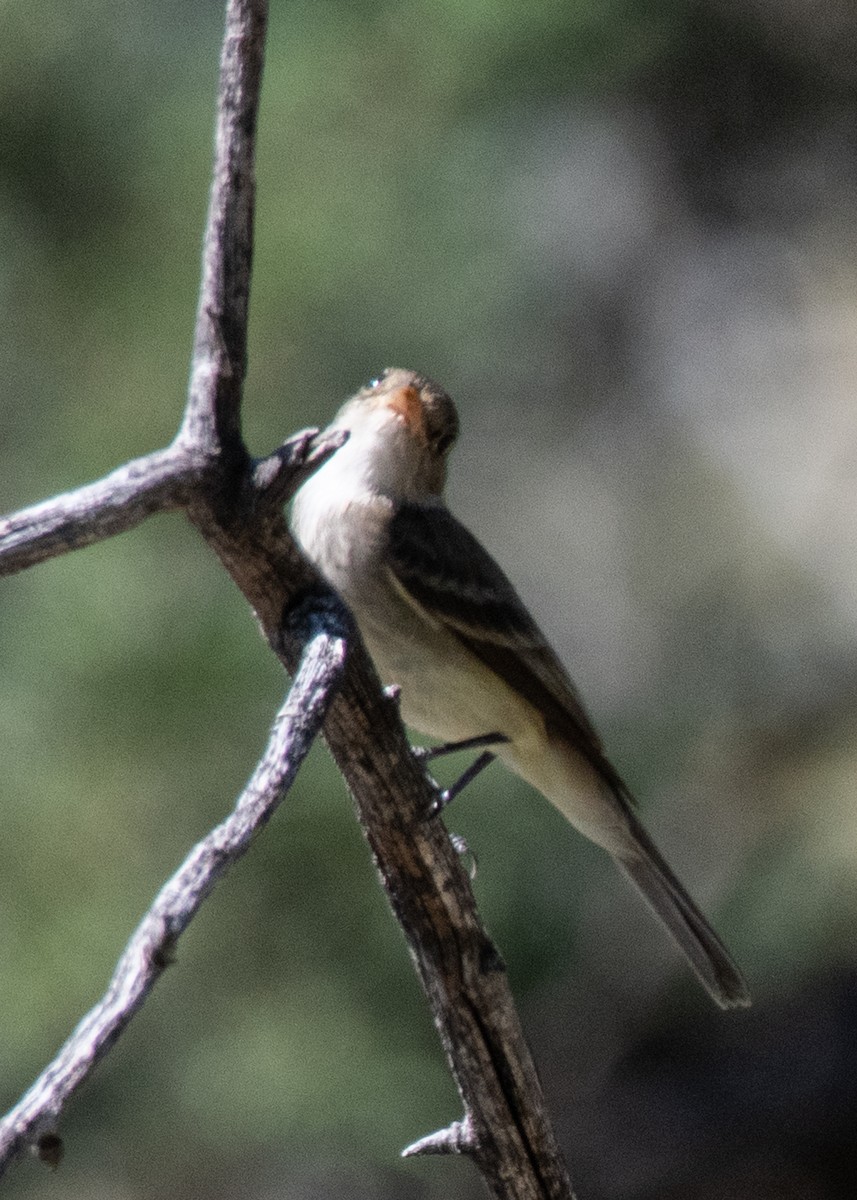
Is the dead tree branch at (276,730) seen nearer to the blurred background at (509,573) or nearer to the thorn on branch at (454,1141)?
the thorn on branch at (454,1141)

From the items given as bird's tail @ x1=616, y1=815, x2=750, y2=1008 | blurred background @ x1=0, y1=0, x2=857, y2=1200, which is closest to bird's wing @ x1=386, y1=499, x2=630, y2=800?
bird's tail @ x1=616, y1=815, x2=750, y2=1008

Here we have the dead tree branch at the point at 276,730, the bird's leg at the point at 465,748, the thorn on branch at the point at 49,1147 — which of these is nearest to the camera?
the thorn on branch at the point at 49,1147

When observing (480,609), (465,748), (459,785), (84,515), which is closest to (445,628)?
(480,609)

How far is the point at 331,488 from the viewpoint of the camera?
311cm

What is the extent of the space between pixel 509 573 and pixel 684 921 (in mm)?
2167

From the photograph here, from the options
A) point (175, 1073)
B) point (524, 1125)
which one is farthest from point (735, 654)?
point (524, 1125)

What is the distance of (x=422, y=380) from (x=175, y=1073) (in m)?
1.52

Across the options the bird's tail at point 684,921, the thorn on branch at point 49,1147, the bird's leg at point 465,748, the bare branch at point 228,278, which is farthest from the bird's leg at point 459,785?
the thorn on branch at point 49,1147

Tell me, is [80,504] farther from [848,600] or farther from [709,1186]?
[848,600]

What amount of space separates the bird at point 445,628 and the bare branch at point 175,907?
4.04ft

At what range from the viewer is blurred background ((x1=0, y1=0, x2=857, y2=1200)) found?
3.77 meters

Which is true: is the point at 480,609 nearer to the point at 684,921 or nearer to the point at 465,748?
the point at 465,748

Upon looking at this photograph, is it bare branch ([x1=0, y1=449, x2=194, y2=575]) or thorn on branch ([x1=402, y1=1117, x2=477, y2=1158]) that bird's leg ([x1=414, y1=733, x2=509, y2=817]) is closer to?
thorn on branch ([x1=402, y1=1117, x2=477, y2=1158])

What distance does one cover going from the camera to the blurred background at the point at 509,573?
377 centimetres
